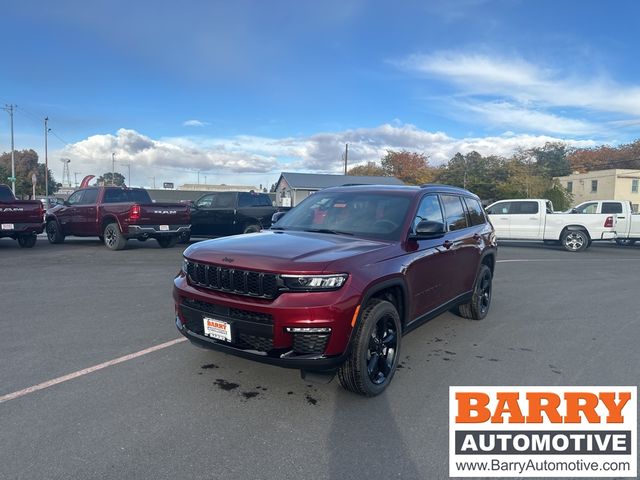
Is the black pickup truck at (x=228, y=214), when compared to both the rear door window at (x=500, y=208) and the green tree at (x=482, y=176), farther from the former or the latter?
the green tree at (x=482, y=176)

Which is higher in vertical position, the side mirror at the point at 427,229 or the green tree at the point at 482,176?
the green tree at the point at 482,176

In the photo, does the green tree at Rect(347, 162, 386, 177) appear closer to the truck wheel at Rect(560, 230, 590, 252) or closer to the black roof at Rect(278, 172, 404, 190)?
the black roof at Rect(278, 172, 404, 190)

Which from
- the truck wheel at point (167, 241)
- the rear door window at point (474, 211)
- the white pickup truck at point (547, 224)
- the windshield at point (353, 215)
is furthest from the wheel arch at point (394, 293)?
the white pickup truck at point (547, 224)

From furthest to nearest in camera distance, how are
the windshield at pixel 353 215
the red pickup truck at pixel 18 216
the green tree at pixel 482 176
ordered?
the green tree at pixel 482 176 → the red pickup truck at pixel 18 216 → the windshield at pixel 353 215

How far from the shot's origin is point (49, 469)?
2754 millimetres

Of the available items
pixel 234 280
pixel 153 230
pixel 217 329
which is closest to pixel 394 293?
pixel 234 280


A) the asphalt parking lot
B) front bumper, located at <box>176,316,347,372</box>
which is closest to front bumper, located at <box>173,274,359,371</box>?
front bumper, located at <box>176,316,347,372</box>

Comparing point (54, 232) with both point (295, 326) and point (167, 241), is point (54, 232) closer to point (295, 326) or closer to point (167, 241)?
point (167, 241)

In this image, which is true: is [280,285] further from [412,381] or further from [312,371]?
[412,381]

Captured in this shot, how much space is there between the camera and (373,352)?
3.87m

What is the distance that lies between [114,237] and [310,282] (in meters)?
11.3

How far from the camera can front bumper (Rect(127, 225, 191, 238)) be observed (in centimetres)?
1276

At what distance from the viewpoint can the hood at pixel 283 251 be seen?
11.5ft
